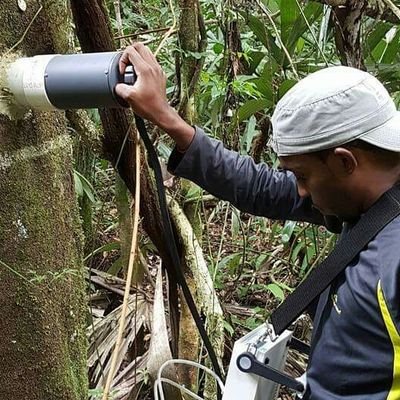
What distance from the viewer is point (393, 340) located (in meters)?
0.86

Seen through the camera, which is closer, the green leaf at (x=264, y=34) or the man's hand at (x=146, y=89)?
the man's hand at (x=146, y=89)

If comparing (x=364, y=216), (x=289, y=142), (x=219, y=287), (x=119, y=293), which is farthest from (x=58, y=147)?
(x=219, y=287)

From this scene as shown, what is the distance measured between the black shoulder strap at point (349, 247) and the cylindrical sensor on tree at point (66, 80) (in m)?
0.39

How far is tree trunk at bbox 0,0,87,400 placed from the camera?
0.96 metres

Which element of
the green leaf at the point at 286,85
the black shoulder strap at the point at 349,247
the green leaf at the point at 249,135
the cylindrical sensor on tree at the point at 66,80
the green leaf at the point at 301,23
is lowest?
the green leaf at the point at 249,135

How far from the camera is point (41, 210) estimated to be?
101 cm

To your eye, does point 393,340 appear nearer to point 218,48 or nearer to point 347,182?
point 347,182

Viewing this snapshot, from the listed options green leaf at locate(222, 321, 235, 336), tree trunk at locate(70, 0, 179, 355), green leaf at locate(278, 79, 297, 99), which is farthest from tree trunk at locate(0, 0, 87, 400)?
green leaf at locate(278, 79, 297, 99)

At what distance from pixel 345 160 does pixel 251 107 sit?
1.22 meters

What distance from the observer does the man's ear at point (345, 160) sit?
3.12 ft

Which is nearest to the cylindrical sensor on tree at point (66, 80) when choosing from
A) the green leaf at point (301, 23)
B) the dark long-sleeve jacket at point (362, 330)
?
the dark long-sleeve jacket at point (362, 330)

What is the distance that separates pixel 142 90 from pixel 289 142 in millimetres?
243

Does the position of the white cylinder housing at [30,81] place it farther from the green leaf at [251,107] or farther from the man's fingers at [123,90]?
the green leaf at [251,107]

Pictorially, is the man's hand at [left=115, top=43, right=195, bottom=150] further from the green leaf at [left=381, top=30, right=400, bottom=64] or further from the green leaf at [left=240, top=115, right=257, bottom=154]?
the green leaf at [left=381, top=30, right=400, bottom=64]
